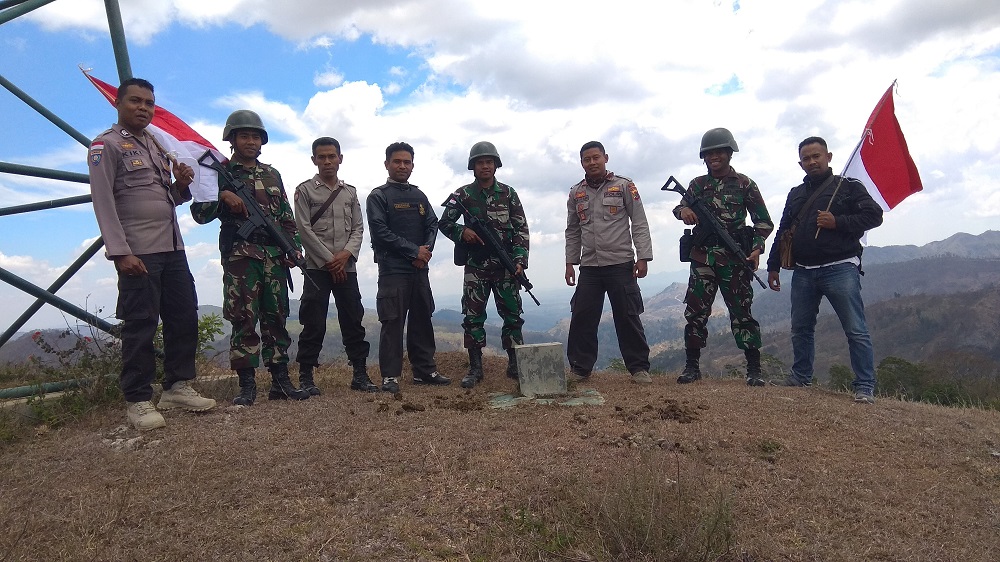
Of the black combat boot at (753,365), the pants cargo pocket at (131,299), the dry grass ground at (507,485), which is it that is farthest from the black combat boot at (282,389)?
the black combat boot at (753,365)

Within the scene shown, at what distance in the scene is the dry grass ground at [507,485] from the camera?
249 centimetres

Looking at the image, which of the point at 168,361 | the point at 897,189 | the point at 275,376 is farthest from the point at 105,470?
the point at 897,189

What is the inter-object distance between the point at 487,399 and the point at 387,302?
1342 mm

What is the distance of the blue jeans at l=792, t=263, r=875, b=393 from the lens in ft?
17.0

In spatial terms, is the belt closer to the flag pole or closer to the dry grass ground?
the dry grass ground

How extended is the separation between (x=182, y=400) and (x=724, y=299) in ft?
16.3

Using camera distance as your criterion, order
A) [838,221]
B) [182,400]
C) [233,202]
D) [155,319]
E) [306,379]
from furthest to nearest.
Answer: [306,379], [838,221], [233,202], [182,400], [155,319]

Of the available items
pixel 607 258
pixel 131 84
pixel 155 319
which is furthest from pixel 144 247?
pixel 607 258

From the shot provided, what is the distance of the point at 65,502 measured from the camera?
2.92 meters

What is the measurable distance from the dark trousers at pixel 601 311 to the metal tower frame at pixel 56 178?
172 inches

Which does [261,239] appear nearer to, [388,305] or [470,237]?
[388,305]

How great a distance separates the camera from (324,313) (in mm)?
5309

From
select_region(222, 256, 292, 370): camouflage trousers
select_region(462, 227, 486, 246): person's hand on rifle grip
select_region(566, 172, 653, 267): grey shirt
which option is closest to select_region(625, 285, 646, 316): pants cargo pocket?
select_region(566, 172, 653, 267): grey shirt

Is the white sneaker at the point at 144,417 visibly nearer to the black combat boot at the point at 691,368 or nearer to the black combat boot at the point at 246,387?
the black combat boot at the point at 246,387
